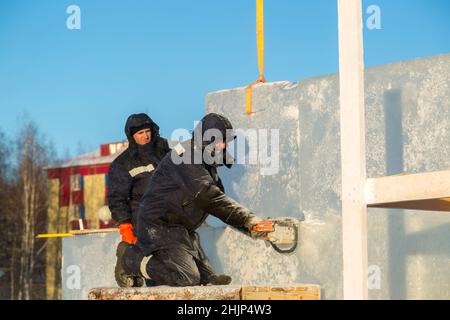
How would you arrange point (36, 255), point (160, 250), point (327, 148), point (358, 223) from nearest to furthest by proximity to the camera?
point (358, 223)
point (160, 250)
point (327, 148)
point (36, 255)

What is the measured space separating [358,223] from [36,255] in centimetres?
3261

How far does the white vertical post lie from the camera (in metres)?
4.22

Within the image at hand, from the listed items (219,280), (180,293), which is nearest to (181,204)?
(219,280)

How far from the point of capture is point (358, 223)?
13.8ft

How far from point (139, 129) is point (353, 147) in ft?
9.27

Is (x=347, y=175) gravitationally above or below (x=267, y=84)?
below

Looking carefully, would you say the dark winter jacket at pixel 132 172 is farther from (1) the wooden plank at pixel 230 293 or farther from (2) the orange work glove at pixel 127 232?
(1) the wooden plank at pixel 230 293

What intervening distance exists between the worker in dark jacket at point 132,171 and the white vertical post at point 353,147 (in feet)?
8.79

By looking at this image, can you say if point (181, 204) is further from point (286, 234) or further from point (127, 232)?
point (286, 234)

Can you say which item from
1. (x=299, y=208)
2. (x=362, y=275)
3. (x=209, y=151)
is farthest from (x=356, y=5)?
(x=299, y=208)

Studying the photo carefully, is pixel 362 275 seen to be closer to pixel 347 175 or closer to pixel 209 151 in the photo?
pixel 347 175

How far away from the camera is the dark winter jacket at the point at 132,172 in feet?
22.1

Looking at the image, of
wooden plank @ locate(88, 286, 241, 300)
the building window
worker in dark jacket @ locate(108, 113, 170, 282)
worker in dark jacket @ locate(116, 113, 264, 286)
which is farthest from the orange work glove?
the building window

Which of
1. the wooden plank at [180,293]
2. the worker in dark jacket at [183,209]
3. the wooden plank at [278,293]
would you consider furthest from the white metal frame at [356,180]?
the worker in dark jacket at [183,209]
